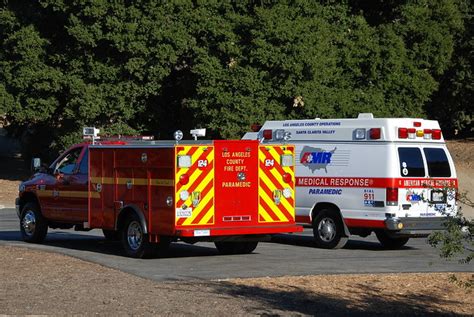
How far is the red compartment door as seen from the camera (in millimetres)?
15625

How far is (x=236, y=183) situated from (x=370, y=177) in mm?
2935

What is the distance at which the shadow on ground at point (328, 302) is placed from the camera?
10.3 metres

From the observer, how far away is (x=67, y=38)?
1550 inches

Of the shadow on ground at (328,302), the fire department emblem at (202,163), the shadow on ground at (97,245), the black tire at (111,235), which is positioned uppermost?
the fire department emblem at (202,163)

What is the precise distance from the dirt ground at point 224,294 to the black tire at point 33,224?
4096mm

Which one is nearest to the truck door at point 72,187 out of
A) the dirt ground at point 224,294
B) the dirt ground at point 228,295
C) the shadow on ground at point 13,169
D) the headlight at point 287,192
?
the dirt ground at point 224,294

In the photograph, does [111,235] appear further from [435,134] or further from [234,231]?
[435,134]

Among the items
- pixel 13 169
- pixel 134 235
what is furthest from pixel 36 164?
pixel 13 169

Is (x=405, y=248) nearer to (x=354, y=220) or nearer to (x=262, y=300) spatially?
(x=354, y=220)

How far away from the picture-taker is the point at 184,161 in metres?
15.0

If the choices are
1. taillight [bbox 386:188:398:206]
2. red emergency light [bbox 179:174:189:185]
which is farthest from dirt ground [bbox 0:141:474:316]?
taillight [bbox 386:188:398:206]

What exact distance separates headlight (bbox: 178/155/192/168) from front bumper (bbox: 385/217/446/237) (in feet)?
13.7

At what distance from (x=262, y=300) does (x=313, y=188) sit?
304 inches

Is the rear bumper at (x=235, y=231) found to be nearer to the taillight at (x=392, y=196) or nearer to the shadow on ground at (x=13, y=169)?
the taillight at (x=392, y=196)
